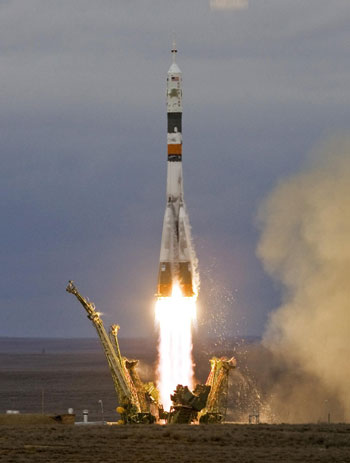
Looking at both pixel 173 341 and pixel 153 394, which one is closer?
pixel 153 394

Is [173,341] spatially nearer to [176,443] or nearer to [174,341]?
[174,341]

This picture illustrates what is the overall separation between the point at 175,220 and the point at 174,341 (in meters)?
7.00

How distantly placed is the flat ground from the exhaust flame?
30.7 ft

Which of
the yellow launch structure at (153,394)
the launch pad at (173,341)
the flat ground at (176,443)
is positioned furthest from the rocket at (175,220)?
the flat ground at (176,443)

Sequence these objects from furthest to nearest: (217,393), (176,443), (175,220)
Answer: (175,220)
(217,393)
(176,443)

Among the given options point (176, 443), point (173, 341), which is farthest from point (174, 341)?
point (176, 443)

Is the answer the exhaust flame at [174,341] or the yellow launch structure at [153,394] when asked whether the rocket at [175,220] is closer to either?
the exhaust flame at [174,341]

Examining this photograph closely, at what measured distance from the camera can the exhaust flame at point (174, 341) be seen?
70.0 m

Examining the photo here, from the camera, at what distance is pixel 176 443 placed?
176 feet

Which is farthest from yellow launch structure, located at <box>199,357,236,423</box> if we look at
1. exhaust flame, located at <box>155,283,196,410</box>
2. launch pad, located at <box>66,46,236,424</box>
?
exhaust flame, located at <box>155,283,196,410</box>

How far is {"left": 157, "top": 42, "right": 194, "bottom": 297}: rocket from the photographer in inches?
2694

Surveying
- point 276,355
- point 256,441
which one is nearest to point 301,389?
point 276,355

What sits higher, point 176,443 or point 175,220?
point 175,220

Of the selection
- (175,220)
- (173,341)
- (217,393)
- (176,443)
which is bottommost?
(176,443)
